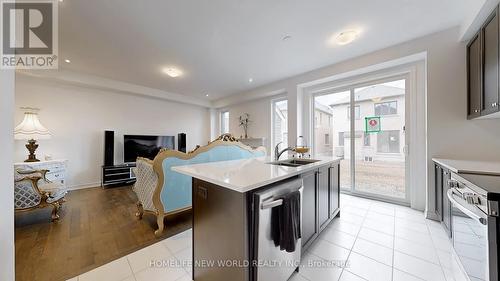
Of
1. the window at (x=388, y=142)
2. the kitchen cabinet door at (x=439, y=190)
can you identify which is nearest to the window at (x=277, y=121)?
the window at (x=388, y=142)

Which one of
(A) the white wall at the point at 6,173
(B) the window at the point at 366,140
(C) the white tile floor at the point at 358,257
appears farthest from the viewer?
(B) the window at the point at 366,140

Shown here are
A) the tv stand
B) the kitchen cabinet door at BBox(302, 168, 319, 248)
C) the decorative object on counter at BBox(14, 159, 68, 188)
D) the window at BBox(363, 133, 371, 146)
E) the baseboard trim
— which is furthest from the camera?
the tv stand

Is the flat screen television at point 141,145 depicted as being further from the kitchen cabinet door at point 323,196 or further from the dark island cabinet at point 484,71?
the dark island cabinet at point 484,71

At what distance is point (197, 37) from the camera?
8.37 feet

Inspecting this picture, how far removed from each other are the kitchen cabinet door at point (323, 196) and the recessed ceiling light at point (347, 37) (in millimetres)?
1900

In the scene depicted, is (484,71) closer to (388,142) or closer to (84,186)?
(388,142)

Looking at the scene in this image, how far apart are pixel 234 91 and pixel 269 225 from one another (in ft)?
15.5

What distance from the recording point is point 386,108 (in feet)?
10.5

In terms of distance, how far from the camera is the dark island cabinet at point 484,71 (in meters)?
1.63

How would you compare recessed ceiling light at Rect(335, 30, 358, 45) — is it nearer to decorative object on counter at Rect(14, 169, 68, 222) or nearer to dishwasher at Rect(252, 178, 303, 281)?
dishwasher at Rect(252, 178, 303, 281)

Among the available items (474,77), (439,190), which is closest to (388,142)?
(439,190)

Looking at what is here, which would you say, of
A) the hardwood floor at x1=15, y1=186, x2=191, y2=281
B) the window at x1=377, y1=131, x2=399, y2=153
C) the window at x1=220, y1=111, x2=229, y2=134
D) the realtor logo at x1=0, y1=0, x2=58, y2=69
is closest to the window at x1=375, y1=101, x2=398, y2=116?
the window at x1=377, y1=131, x2=399, y2=153

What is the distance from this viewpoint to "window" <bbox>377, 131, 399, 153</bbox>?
312 cm

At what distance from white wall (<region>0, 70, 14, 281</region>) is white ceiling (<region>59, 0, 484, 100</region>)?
5.09 feet
